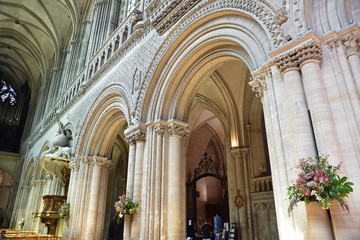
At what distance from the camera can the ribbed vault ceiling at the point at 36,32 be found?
19.5 metres

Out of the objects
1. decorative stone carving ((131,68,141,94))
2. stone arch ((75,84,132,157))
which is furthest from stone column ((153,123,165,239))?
stone arch ((75,84,132,157))

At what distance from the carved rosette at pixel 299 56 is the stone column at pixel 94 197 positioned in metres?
8.35

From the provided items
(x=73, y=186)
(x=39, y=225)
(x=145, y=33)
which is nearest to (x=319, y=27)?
(x=145, y=33)

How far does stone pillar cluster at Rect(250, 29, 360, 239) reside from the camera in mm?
3561

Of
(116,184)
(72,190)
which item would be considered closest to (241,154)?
(72,190)

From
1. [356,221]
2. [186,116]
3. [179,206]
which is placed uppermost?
[186,116]

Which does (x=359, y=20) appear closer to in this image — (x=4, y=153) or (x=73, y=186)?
(x=73, y=186)

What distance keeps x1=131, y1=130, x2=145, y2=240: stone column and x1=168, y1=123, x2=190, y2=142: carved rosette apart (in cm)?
92

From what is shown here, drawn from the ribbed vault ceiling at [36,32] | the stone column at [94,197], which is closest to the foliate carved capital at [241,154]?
the stone column at [94,197]

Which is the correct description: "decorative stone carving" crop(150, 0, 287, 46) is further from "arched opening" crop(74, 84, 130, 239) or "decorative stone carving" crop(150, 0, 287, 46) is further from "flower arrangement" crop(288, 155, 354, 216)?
"arched opening" crop(74, 84, 130, 239)

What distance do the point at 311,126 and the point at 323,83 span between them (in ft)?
2.22

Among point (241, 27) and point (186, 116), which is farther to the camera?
point (186, 116)

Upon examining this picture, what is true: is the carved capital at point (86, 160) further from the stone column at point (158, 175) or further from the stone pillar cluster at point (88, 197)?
the stone column at point (158, 175)

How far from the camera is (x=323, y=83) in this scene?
4094 millimetres
